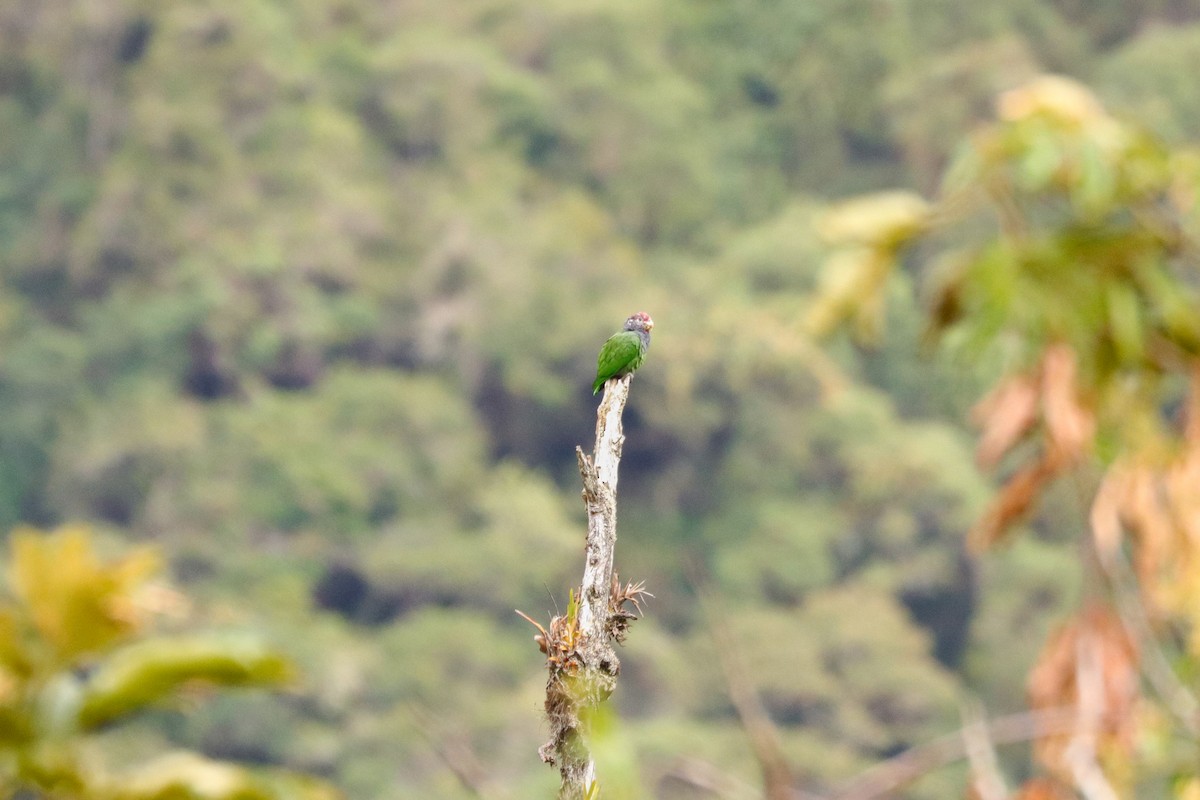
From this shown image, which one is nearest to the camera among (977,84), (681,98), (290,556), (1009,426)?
(1009,426)

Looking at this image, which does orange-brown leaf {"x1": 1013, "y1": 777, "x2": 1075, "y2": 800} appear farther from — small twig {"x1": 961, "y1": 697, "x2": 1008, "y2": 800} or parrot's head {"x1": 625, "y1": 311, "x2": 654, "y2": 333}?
parrot's head {"x1": 625, "y1": 311, "x2": 654, "y2": 333}

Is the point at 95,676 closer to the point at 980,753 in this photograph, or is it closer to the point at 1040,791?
the point at 980,753

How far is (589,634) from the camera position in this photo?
162 inches

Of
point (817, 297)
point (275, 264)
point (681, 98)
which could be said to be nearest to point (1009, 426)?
point (817, 297)

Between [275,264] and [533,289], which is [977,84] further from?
[275,264]

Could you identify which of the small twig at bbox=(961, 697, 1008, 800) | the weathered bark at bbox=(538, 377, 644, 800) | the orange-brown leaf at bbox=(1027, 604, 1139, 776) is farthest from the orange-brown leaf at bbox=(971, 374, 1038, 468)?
the small twig at bbox=(961, 697, 1008, 800)

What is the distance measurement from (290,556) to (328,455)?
1.95 m

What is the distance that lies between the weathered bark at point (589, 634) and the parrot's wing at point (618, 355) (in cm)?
106

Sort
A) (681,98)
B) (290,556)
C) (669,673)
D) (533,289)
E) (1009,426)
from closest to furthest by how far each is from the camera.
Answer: (1009,426) → (669,673) → (290,556) → (533,289) → (681,98)

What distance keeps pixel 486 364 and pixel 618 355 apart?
3109 centimetres

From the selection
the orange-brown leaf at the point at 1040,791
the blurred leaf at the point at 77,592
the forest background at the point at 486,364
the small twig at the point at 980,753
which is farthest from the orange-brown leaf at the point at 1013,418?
the forest background at the point at 486,364

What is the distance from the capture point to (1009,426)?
Answer: 395 cm

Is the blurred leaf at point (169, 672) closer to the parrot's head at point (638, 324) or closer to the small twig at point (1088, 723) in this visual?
the small twig at point (1088, 723)

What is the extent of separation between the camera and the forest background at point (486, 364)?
101 ft
